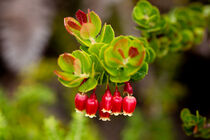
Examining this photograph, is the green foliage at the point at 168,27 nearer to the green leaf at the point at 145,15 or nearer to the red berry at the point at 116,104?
the green leaf at the point at 145,15

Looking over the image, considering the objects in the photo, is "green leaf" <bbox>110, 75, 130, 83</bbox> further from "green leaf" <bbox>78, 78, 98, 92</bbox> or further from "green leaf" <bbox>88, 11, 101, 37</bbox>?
"green leaf" <bbox>88, 11, 101, 37</bbox>

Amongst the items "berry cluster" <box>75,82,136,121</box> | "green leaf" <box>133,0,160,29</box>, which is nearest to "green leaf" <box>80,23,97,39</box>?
"berry cluster" <box>75,82,136,121</box>

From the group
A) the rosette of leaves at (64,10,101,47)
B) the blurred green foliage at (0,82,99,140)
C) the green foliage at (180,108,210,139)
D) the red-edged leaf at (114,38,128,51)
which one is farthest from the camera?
the blurred green foliage at (0,82,99,140)

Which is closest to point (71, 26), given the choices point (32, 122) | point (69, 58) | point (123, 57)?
point (69, 58)

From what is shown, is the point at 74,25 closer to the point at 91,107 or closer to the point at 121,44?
the point at 121,44

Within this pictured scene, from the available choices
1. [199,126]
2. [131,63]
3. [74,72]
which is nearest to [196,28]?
[199,126]

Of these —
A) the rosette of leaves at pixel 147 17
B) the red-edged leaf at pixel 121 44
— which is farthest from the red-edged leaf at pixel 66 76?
the rosette of leaves at pixel 147 17
